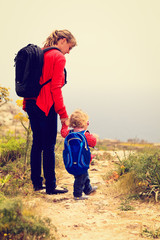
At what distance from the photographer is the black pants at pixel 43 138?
13.5ft

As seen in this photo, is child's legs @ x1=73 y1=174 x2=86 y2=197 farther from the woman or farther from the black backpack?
the black backpack

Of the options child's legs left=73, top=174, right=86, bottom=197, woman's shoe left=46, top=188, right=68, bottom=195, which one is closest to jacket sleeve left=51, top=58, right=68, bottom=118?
child's legs left=73, top=174, right=86, bottom=197

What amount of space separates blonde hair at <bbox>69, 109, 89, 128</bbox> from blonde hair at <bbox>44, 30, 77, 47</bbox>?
3.35ft

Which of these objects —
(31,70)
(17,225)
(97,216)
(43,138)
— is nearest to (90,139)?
(43,138)

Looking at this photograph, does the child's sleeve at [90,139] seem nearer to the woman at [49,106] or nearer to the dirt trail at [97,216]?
the woman at [49,106]

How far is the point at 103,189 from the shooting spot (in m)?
4.95

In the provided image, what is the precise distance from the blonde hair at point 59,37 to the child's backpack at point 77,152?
1.36 metres

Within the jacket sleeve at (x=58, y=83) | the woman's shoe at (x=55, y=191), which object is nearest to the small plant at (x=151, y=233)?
the woman's shoe at (x=55, y=191)

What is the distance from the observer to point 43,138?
4227mm

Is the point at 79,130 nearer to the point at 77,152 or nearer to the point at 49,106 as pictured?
the point at 77,152

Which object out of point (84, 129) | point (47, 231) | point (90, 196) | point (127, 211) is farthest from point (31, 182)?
point (47, 231)

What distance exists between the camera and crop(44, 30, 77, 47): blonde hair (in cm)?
422

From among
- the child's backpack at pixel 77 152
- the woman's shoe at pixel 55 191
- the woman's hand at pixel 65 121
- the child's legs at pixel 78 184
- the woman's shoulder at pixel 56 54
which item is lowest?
the woman's shoe at pixel 55 191

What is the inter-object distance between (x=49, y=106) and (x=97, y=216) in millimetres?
1606
